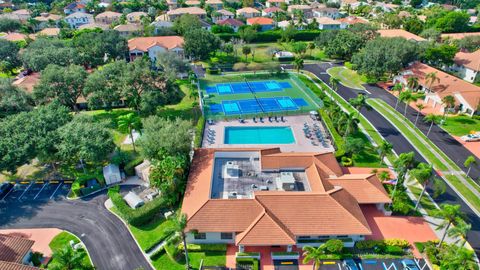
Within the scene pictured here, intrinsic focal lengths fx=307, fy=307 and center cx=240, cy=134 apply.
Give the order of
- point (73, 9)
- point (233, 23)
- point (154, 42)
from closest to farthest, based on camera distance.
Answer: point (154, 42), point (233, 23), point (73, 9)

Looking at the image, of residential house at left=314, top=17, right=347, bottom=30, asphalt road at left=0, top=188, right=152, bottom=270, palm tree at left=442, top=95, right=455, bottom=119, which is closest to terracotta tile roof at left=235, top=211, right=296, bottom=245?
asphalt road at left=0, top=188, right=152, bottom=270

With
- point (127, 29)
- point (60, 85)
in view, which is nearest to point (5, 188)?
point (60, 85)

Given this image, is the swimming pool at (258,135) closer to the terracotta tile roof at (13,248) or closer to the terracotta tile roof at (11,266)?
the terracotta tile roof at (13,248)

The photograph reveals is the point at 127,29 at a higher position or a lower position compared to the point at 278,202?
higher

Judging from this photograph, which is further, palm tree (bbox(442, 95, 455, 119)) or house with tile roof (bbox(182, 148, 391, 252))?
palm tree (bbox(442, 95, 455, 119))

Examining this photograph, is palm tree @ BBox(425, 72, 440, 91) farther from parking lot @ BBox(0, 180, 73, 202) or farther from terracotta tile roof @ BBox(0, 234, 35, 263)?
terracotta tile roof @ BBox(0, 234, 35, 263)

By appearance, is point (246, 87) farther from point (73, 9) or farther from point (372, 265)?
point (73, 9)

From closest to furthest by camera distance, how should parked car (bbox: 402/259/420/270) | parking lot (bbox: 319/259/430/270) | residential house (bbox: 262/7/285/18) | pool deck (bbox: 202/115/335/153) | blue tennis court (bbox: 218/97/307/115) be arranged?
parked car (bbox: 402/259/420/270)
parking lot (bbox: 319/259/430/270)
pool deck (bbox: 202/115/335/153)
blue tennis court (bbox: 218/97/307/115)
residential house (bbox: 262/7/285/18)
